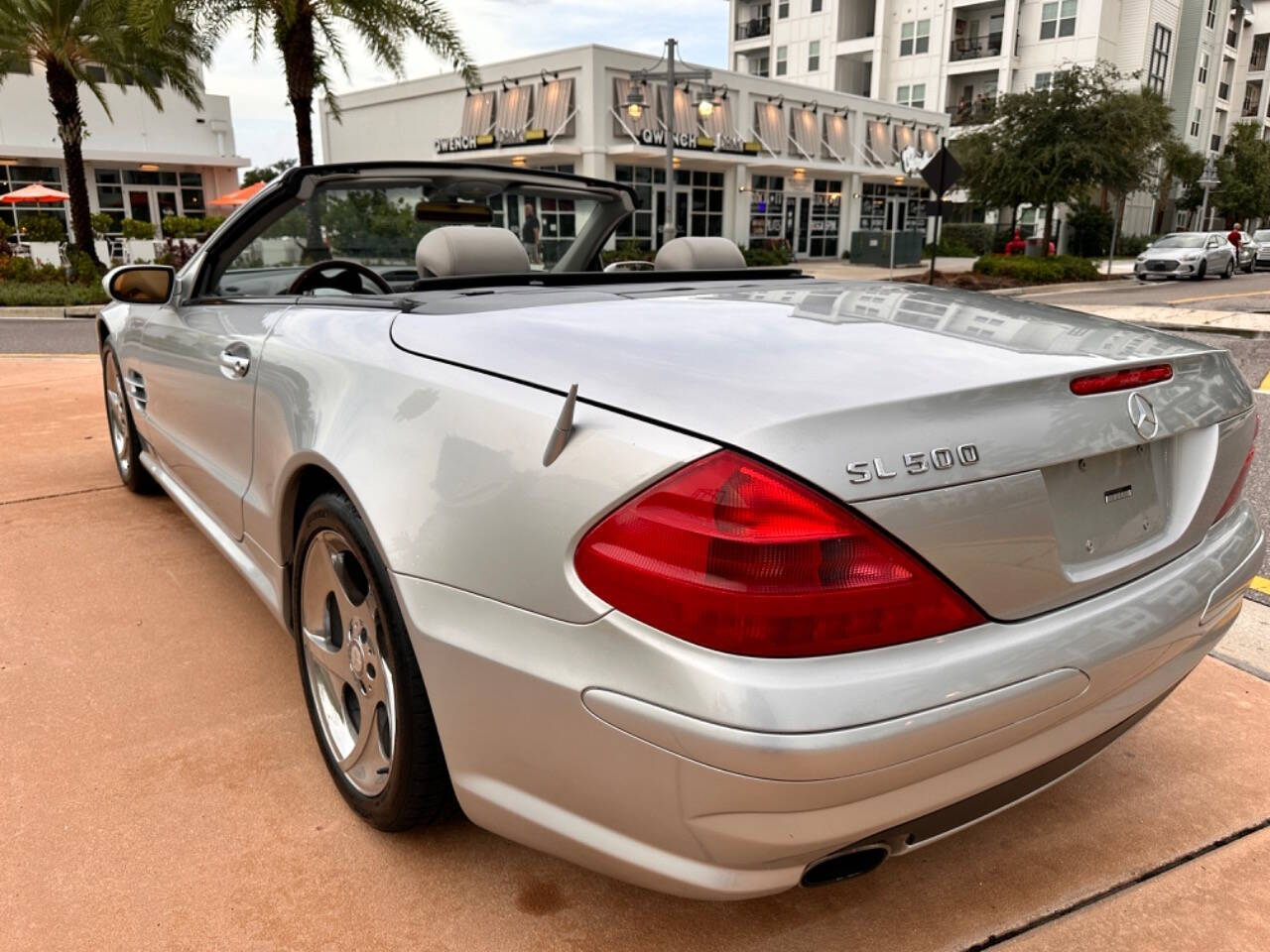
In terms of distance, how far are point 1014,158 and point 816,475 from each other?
2801cm

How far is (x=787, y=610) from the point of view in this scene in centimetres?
139

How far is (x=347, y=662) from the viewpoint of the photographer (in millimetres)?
2160

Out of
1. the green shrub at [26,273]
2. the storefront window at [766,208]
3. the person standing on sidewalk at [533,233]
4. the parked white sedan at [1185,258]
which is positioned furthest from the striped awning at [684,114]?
the person standing on sidewalk at [533,233]

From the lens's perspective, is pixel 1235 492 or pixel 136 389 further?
pixel 136 389

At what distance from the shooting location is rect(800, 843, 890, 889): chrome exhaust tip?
1509 millimetres

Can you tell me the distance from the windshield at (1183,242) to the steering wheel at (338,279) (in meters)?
29.1

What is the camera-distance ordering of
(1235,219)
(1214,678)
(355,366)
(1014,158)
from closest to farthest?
(355,366) → (1214,678) → (1014,158) → (1235,219)

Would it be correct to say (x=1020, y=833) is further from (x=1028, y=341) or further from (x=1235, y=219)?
(x=1235, y=219)

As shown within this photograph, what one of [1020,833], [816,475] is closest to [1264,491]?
[1020,833]

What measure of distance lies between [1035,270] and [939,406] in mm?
25935

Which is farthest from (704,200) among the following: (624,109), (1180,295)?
(1180,295)

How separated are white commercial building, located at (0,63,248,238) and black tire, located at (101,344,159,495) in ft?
97.5

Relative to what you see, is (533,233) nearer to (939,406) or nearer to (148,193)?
(939,406)

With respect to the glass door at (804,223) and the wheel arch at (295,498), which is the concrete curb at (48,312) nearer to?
the wheel arch at (295,498)
